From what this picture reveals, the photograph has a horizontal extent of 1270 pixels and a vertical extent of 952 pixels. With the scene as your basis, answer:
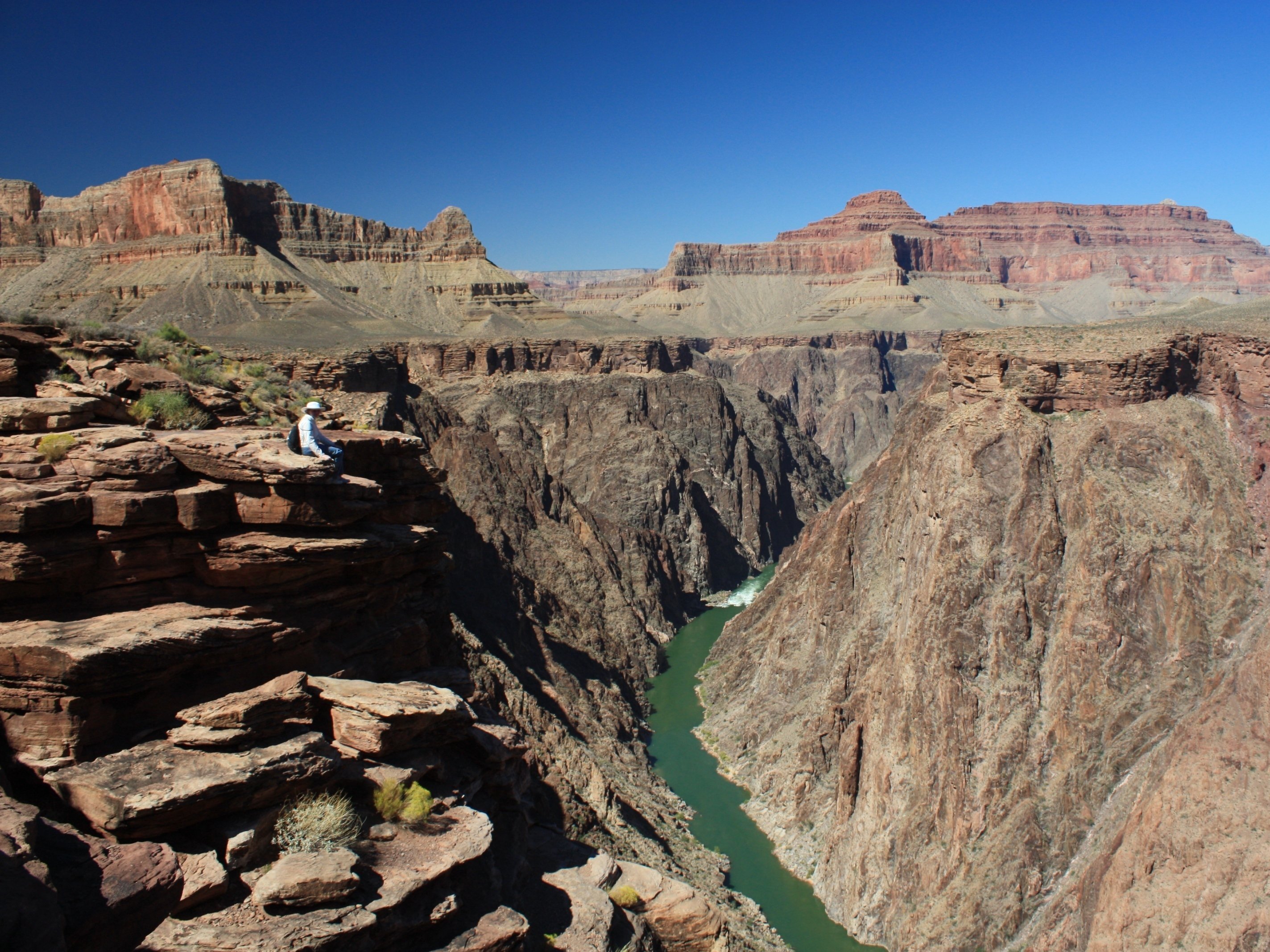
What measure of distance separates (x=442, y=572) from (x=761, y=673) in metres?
34.8

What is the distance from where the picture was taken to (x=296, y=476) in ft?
43.9

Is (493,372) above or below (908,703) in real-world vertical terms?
above

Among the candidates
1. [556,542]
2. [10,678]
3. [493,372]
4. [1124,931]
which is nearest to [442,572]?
[10,678]

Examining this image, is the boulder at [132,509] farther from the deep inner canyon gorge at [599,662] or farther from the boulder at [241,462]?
the boulder at [241,462]

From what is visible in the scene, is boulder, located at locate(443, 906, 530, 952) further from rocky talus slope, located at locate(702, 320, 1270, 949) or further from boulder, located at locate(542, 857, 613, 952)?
rocky talus slope, located at locate(702, 320, 1270, 949)

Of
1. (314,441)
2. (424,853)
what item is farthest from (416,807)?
(314,441)

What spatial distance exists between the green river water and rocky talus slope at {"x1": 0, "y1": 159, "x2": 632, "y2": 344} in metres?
53.4

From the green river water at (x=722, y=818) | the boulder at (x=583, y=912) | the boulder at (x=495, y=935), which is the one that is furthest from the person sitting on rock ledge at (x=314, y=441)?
the green river water at (x=722, y=818)

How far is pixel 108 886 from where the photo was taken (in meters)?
9.12

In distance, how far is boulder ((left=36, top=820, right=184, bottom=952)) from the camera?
28.4ft

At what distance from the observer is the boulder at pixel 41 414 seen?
42.8ft

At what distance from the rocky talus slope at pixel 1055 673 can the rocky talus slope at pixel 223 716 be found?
51.0 ft

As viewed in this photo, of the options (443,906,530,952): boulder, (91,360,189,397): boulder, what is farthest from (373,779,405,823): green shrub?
(91,360,189,397): boulder

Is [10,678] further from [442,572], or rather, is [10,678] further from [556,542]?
[556,542]
